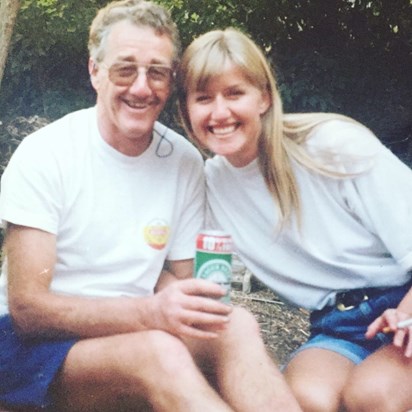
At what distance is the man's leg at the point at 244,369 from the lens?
219 centimetres

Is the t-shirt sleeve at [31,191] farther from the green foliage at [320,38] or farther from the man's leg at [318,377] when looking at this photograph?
the green foliage at [320,38]

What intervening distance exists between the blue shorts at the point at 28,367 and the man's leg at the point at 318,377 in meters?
0.74

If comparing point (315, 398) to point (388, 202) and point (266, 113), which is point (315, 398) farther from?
point (266, 113)

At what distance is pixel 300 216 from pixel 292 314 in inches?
83.8

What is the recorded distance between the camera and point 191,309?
2115mm

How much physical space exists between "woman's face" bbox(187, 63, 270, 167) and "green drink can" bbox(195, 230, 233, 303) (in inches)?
20.0

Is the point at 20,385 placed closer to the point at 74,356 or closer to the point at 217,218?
the point at 74,356

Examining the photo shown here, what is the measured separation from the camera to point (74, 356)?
2281mm

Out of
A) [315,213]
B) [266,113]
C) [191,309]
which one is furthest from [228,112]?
[191,309]

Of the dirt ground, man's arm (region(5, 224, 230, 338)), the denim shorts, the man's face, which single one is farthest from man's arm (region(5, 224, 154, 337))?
the dirt ground

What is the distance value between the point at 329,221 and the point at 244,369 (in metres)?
0.61

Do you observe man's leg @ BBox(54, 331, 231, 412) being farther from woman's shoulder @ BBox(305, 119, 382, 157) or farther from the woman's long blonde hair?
woman's shoulder @ BBox(305, 119, 382, 157)

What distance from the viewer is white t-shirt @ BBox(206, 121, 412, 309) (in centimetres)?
249

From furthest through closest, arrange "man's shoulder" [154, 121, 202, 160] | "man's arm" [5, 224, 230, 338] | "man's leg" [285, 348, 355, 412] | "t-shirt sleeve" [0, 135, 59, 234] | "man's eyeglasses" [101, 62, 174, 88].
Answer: "man's shoulder" [154, 121, 202, 160]
"man's eyeglasses" [101, 62, 174, 88]
"man's leg" [285, 348, 355, 412]
"t-shirt sleeve" [0, 135, 59, 234]
"man's arm" [5, 224, 230, 338]
